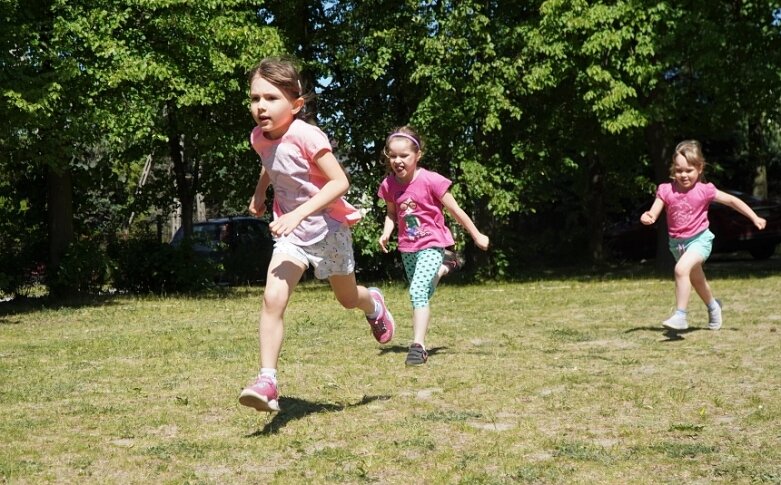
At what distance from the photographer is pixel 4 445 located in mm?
5855

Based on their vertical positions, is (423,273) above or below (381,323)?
above

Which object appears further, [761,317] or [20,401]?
[761,317]

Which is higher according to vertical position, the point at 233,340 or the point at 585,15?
the point at 585,15

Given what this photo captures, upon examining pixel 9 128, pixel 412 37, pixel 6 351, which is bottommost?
pixel 6 351

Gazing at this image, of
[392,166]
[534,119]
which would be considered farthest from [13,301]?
[392,166]

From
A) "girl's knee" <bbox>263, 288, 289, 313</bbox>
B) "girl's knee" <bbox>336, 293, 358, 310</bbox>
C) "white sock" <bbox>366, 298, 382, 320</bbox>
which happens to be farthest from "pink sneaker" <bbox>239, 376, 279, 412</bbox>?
"white sock" <bbox>366, 298, 382, 320</bbox>

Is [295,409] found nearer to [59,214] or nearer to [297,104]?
[297,104]

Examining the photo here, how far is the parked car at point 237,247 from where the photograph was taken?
25.7 m

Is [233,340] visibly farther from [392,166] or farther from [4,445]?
[4,445]

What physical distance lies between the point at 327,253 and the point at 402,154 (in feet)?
8.82

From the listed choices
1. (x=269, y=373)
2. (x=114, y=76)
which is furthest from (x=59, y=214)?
(x=269, y=373)

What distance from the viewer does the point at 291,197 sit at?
658 cm

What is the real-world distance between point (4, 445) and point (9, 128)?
487 inches

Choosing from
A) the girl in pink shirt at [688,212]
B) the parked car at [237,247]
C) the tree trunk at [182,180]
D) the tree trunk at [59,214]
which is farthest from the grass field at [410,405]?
the tree trunk at [182,180]
